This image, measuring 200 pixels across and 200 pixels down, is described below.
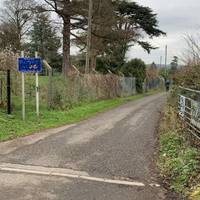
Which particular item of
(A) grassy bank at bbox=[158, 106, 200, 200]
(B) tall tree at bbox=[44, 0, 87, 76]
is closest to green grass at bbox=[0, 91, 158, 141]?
(A) grassy bank at bbox=[158, 106, 200, 200]

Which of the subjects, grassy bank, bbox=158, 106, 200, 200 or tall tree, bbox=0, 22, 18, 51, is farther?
tall tree, bbox=0, 22, 18, 51

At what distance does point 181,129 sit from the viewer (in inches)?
438

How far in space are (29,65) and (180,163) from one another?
28.4 feet

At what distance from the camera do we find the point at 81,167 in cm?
801

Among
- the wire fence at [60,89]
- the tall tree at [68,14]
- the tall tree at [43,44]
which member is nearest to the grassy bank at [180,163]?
the wire fence at [60,89]

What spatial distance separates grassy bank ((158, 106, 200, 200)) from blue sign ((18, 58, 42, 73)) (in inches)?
244

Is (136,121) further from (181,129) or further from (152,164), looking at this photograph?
(152,164)

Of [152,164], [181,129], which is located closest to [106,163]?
[152,164]

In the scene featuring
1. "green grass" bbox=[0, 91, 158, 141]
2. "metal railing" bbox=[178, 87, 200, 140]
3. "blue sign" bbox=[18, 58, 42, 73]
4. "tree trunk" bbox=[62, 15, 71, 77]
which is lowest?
"green grass" bbox=[0, 91, 158, 141]

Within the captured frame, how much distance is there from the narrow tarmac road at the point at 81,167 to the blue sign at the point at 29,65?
10.6ft

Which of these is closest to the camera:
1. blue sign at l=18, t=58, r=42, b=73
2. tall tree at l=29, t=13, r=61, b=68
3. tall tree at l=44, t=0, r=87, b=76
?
blue sign at l=18, t=58, r=42, b=73

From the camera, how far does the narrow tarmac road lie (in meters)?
6.37

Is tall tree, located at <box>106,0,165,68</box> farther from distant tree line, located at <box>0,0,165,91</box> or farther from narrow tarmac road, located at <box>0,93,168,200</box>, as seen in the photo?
narrow tarmac road, located at <box>0,93,168,200</box>

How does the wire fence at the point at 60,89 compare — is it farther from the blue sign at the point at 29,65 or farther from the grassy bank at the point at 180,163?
the grassy bank at the point at 180,163
